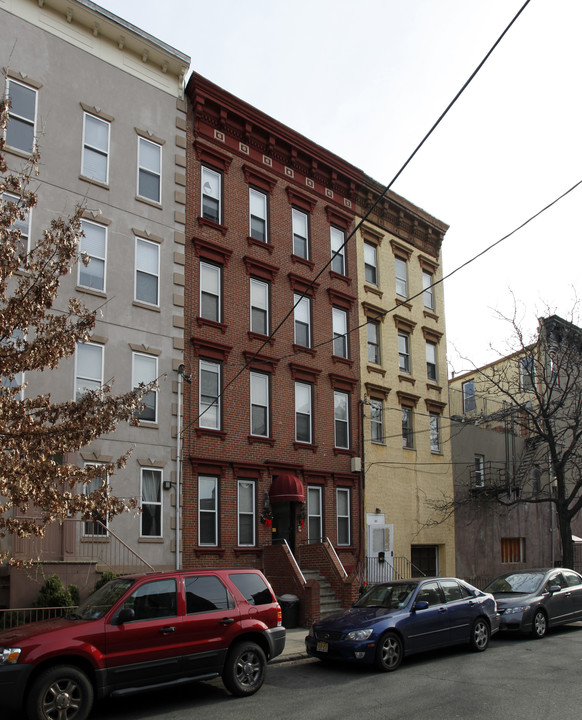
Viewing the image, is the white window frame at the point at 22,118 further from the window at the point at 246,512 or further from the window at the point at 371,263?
the window at the point at 371,263

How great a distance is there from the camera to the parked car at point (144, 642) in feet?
27.5

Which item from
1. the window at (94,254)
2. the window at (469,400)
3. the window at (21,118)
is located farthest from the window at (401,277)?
the window at (21,118)


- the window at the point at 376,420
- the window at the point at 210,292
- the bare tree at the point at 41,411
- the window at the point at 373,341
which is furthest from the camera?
the window at the point at 373,341

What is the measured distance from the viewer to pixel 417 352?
27297mm

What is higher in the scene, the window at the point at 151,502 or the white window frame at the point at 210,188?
the white window frame at the point at 210,188

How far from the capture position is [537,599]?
1539 cm

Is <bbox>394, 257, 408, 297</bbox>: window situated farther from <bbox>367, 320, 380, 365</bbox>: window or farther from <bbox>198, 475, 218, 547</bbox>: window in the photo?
<bbox>198, 475, 218, 547</bbox>: window

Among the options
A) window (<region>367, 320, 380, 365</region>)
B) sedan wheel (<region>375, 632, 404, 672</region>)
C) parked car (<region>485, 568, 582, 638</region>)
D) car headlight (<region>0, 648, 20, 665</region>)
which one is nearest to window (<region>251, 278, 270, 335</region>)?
window (<region>367, 320, 380, 365</region>)

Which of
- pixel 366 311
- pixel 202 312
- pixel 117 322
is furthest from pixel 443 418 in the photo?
pixel 117 322

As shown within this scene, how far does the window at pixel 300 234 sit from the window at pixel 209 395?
573 centimetres

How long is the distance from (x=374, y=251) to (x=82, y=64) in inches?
480

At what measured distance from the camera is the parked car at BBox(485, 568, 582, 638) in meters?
15.0

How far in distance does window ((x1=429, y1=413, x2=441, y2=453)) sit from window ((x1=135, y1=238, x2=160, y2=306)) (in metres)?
12.8

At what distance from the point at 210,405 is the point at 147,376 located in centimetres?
196
